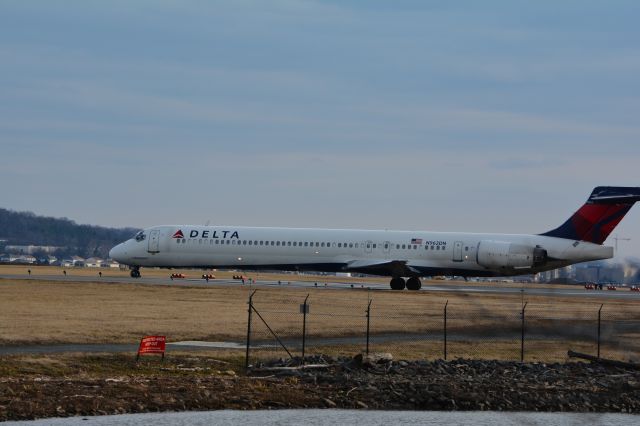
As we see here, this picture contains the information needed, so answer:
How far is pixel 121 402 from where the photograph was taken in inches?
985

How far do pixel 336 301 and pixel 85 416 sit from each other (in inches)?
1316

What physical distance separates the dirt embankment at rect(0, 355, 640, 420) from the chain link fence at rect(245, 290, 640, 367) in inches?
80.3

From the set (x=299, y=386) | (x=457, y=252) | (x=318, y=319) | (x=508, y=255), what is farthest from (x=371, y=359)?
(x=457, y=252)

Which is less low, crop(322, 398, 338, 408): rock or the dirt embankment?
the dirt embankment

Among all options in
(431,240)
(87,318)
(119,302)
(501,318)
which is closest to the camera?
(87,318)

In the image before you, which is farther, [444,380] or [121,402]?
[444,380]

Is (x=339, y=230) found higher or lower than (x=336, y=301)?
higher

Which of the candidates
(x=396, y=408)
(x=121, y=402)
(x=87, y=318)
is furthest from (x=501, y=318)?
(x=121, y=402)

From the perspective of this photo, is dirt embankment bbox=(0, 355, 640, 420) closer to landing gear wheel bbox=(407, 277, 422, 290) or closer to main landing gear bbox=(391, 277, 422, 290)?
main landing gear bbox=(391, 277, 422, 290)

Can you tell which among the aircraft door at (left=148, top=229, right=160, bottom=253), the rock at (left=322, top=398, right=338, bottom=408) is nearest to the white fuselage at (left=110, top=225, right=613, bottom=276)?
the aircraft door at (left=148, top=229, right=160, bottom=253)

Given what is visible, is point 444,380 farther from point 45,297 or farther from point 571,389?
point 45,297

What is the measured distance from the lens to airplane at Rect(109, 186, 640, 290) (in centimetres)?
7231

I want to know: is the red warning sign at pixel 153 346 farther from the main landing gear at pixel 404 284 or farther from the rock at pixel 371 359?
the main landing gear at pixel 404 284

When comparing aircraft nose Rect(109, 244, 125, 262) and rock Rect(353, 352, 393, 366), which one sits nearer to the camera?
rock Rect(353, 352, 393, 366)
